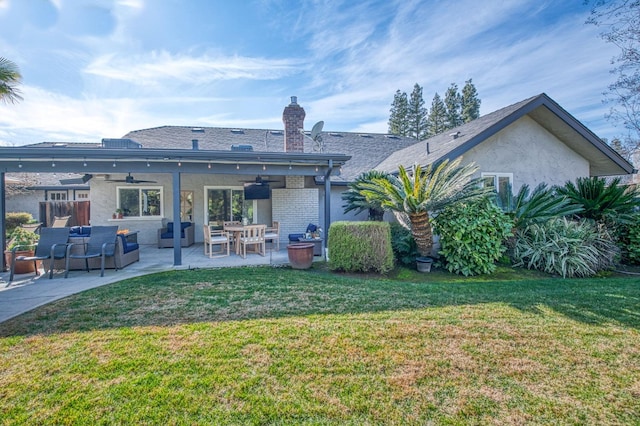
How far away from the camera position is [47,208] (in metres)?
16.3

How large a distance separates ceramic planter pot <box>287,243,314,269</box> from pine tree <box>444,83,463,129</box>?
1323 inches

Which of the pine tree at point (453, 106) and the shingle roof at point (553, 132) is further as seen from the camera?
the pine tree at point (453, 106)

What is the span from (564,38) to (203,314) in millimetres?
12854

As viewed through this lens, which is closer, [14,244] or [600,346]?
[600,346]

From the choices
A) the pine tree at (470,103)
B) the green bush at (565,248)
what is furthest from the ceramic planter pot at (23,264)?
the pine tree at (470,103)

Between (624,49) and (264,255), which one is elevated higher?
(624,49)

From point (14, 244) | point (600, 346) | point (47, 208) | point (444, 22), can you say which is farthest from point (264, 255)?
point (47, 208)

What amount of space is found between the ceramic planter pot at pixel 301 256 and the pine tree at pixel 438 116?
108 feet

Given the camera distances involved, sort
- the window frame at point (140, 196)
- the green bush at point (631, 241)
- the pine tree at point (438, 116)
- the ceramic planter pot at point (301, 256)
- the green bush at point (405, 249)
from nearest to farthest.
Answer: the ceramic planter pot at point (301, 256) < the green bush at point (405, 249) < the green bush at point (631, 241) < the window frame at point (140, 196) < the pine tree at point (438, 116)

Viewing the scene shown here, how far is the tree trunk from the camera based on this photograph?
294 inches

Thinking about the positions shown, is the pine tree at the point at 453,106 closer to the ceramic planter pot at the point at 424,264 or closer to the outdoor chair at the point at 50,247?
the ceramic planter pot at the point at 424,264

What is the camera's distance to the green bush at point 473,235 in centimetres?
734

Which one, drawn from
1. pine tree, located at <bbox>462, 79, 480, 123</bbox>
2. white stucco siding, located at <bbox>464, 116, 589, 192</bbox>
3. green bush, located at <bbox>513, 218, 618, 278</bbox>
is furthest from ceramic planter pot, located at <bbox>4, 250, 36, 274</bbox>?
pine tree, located at <bbox>462, 79, 480, 123</bbox>

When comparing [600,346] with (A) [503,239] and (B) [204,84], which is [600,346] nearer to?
(A) [503,239]
